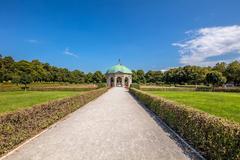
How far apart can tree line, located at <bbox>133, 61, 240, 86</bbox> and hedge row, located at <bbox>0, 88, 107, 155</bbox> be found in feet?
177

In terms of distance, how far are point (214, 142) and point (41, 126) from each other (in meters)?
5.90

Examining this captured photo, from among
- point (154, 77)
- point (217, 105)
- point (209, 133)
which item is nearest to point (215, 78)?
point (154, 77)

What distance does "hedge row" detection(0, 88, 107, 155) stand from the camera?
5.34 meters

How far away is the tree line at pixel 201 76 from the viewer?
56325 millimetres

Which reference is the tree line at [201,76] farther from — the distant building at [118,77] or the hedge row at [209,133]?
the hedge row at [209,133]

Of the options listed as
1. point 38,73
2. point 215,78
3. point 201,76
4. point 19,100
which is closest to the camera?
point 19,100

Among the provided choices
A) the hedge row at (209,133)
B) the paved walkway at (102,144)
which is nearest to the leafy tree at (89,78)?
the paved walkway at (102,144)

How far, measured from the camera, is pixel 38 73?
80.0m

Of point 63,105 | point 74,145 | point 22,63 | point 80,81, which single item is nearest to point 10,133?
point 74,145

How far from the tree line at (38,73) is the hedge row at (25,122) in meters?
54.5

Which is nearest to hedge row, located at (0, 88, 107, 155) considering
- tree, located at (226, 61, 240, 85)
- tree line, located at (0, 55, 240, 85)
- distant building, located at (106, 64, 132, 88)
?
tree line, located at (0, 55, 240, 85)

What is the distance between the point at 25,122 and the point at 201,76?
7099cm

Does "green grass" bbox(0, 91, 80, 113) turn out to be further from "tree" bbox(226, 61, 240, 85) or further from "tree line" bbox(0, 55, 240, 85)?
"tree" bbox(226, 61, 240, 85)

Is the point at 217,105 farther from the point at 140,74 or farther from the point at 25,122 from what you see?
the point at 140,74
